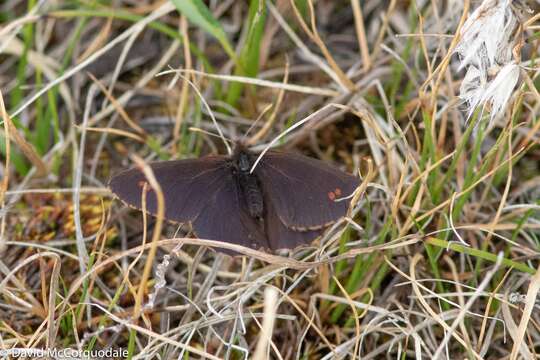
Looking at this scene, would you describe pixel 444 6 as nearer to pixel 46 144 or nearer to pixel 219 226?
pixel 219 226

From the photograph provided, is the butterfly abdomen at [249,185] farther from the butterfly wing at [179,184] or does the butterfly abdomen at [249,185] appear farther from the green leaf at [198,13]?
the green leaf at [198,13]

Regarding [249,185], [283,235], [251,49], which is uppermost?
[251,49]

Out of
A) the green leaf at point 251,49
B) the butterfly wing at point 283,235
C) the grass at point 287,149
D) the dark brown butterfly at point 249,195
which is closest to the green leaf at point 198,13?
the grass at point 287,149

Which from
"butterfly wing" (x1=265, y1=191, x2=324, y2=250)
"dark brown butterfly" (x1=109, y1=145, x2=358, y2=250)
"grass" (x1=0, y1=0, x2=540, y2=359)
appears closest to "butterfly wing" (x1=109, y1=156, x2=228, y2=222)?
"dark brown butterfly" (x1=109, y1=145, x2=358, y2=250)

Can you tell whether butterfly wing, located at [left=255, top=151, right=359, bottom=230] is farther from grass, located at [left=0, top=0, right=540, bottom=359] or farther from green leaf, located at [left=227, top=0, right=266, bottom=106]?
green leaf, located at [left=227, top=0, right=266, bottom=106]

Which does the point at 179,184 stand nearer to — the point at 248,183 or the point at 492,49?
the point at 248,183

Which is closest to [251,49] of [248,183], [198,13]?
[198,13]

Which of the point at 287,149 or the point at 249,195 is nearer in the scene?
the point at 249,195
